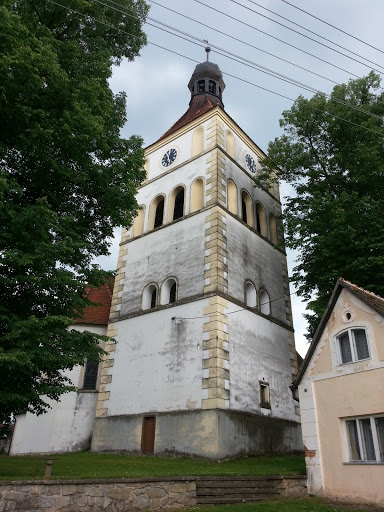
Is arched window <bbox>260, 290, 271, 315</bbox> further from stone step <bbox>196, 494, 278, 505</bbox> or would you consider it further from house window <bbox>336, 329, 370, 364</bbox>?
stone step <bbox>196, 494, 278, 505</bbox>

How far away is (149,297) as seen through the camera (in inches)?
835

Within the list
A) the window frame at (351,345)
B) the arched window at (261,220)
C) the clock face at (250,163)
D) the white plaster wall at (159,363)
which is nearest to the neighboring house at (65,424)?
the white plaster wall at (159,363)

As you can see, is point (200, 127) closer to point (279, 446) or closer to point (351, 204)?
point (351, 204)

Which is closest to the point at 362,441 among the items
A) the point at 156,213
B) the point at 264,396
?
the point at 264,396

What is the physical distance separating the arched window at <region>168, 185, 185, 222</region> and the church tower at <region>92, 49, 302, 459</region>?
77mm

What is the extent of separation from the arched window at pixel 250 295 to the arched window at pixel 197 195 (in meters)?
4.80

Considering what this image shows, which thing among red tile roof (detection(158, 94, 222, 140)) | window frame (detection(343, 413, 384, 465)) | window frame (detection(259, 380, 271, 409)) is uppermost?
red tile roof (detection(158, 94, 222, 140))

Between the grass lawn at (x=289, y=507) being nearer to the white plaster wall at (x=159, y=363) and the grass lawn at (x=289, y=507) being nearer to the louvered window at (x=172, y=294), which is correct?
the white plaster wall at (x=159, y=363)

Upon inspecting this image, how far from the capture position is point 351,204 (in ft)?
57.5

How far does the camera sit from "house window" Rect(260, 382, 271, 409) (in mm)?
18047

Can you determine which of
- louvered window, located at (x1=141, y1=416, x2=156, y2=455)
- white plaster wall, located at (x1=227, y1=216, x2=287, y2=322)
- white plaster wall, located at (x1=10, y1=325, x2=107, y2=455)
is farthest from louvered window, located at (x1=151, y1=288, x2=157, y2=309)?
louvered window, located at (x1=141, y1=416, x2=156, y2=455)

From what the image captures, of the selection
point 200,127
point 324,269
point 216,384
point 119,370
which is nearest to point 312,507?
point 216,384

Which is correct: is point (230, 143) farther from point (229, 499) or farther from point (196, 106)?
point (229, 499)

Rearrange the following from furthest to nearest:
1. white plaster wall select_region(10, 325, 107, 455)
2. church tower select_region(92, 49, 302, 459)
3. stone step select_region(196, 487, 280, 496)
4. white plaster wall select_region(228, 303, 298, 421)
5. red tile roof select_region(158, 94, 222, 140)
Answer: red tile roof select_region(158, 94, 222, 140) < white plaster wall select_region(10, 325, 107, 455) < white plaster wall select_region(228, 303, 298, 421) < church tower select_region(92, 49, 302, 459) < stone step select_region(196, 487, 280, 496)
